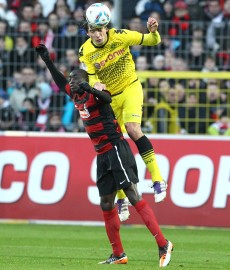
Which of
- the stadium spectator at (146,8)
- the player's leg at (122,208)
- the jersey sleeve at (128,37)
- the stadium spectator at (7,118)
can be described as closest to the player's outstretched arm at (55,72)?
the jersey sleeve at (128,37)

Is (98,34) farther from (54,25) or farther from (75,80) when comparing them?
(54,25)

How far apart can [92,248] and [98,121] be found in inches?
113

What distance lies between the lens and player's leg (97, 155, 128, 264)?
36.7 ft

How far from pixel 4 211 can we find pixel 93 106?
713cm

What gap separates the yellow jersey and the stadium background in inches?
200

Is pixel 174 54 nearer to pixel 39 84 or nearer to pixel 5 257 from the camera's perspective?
pixel 39 84

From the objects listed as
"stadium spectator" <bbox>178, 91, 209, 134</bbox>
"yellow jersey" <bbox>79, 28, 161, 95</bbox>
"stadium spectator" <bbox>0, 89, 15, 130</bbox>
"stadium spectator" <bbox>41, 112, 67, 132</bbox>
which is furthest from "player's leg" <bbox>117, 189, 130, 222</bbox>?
"stadium spectator" <bbox>0, 89, 15, 130</bbox>

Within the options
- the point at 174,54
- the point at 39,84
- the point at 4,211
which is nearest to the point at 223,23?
the point at 174,54

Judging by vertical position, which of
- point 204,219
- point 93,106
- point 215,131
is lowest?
point 204,219

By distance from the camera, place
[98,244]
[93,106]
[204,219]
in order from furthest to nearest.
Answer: [204,219] → [98,244] → [93,106]

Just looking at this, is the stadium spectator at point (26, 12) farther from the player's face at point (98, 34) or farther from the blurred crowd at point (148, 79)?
the player's face at point (98, 34)

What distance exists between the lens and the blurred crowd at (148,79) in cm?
1792

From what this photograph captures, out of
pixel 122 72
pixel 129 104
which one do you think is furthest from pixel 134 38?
pixel 129 104

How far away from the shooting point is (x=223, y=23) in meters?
18.5
